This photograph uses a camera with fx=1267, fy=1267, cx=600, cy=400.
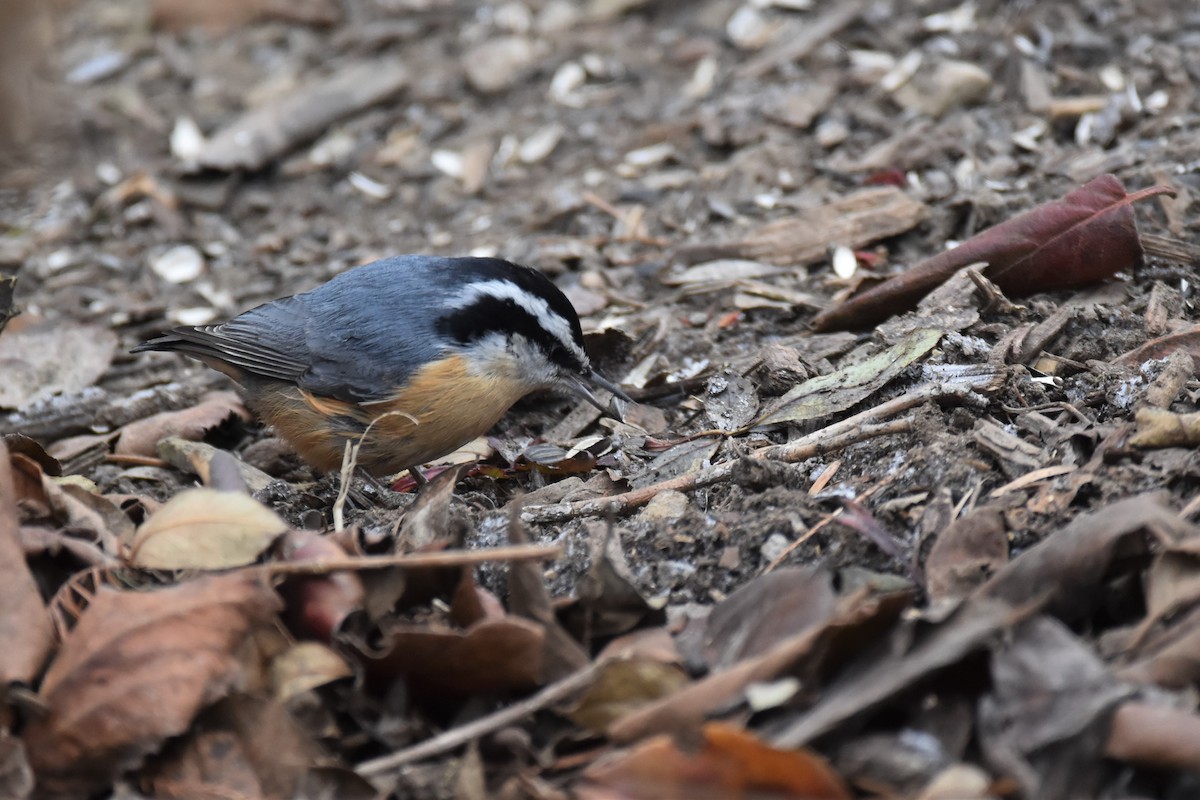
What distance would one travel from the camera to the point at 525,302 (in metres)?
4.74

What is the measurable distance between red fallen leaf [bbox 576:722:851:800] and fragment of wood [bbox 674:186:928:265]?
11.3 ft

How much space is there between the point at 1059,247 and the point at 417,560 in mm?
2687

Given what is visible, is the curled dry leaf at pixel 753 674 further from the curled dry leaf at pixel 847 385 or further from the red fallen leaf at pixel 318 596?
the curled dry leaf at pixel 847 385

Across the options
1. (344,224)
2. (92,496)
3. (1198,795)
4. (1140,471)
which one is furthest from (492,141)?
(1198,795)

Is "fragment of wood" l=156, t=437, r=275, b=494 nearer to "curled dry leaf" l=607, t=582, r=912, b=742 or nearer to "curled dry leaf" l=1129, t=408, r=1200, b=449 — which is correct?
"curled dry leaf" l=607, t=582, r=912, b=742

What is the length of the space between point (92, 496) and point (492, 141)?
4.33 meters

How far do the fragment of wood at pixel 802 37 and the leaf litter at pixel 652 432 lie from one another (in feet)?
0.10

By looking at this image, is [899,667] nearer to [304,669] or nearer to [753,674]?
[753,674]

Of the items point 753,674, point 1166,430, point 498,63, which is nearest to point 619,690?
point 753,674

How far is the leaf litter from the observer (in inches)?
102

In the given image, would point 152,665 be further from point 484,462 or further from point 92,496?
point 484,462

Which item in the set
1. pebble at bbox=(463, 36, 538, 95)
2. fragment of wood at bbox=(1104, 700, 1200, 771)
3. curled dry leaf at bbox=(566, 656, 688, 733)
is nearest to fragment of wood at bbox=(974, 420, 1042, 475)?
fragment of wood at bbox=(1104, 700, 1200, 771)

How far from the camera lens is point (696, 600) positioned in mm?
3234

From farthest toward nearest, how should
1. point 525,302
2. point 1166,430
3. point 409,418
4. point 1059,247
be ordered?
point 525,302, point 409,418, point 1059,247, point 1166,430
